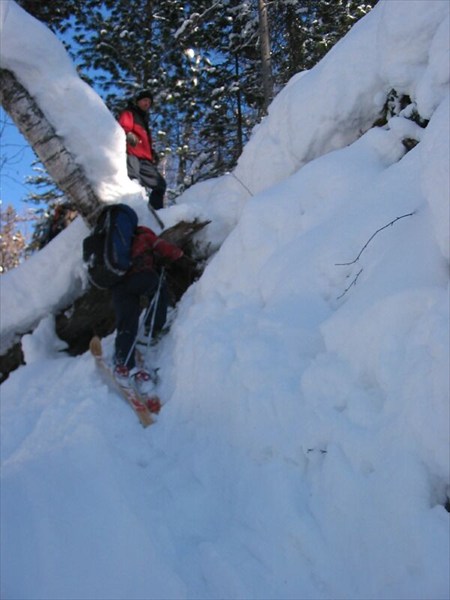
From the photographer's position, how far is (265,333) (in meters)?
3.20

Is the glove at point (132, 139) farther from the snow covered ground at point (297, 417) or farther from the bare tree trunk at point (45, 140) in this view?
the snow covered ground at point (297, 417)

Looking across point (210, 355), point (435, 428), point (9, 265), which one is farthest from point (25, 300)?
point (9, 265)

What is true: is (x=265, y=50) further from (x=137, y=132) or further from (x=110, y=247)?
(x=110, y=247)

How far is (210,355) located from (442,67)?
2.69 meters

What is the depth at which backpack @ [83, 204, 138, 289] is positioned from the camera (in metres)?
4.32

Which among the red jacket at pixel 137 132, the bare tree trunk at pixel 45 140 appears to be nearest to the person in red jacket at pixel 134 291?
the bare tree trunk at pixel 45 140

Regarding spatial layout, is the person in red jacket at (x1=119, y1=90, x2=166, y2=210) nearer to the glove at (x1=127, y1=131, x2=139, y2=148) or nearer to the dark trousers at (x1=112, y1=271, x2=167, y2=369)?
the glove at (x1=127, y1=131, x2=139, y2=148)

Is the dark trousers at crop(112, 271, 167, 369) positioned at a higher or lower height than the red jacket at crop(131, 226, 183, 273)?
lower

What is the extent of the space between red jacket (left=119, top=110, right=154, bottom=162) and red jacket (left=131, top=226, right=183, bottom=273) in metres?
2.47

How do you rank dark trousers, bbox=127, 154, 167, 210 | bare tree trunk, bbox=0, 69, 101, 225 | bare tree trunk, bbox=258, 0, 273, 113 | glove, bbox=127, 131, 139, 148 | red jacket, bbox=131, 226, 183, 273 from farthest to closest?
bare tree trunk, bbox=258, 0, 273, 113
dark trousers, bbox=127, 154, 167, 210
glove, bbox=127, 131, 139, 148
bare tree trunk, bbox=0, 69, 101, 225
red jacket, bbox=131, 226, 183, 273

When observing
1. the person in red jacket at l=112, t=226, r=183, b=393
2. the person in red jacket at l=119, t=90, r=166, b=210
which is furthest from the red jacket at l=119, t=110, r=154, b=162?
the person in red jacket at l=112, t=226, r=183, b=393

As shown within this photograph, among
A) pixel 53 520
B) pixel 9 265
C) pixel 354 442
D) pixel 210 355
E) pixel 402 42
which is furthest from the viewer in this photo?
pixel 9 265

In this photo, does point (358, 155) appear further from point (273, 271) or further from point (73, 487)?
point (73, 487)

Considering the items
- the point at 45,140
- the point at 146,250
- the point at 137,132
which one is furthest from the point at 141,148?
the point at 146,250
